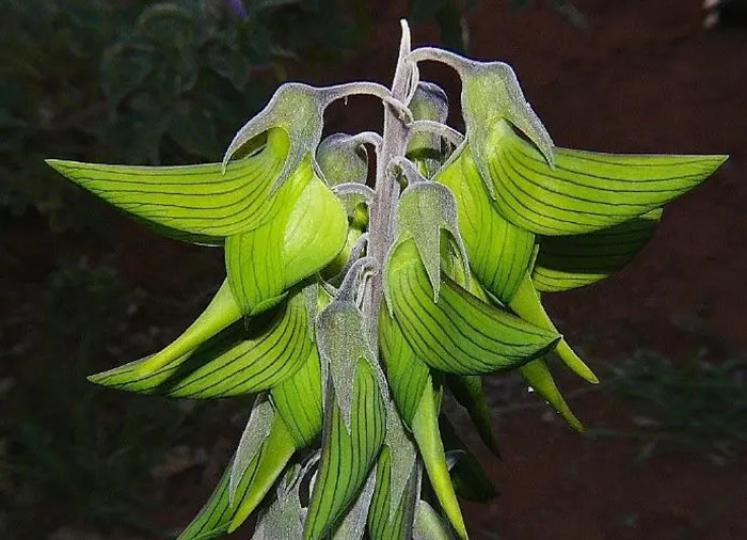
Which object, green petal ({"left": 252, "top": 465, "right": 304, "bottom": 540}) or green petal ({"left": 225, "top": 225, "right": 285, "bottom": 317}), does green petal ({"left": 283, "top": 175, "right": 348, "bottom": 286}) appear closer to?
green petal ({"left": 225, "top": 225, "right": 285, "bottom": 317})

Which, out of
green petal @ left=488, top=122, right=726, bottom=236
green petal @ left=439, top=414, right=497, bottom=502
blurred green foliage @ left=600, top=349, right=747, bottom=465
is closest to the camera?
green petal @ left=488, top=122, right=726, bottom=236

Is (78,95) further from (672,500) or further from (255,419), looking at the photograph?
(255,419)

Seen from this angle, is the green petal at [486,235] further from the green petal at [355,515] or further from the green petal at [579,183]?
the green petal at [355,515]

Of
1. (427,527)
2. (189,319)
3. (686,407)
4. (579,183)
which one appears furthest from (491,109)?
(189,319)

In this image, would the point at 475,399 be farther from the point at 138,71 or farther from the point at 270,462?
the point at 138,71

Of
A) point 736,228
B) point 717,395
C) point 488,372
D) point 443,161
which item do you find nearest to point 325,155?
point 443,161

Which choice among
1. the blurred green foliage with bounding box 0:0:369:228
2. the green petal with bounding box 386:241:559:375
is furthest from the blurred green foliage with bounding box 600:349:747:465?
the green petal with bounding box 386:241:559:375
